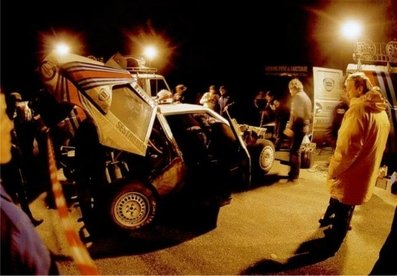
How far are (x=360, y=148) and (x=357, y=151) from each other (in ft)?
0.16

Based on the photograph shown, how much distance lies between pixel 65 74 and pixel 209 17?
19.9 meters

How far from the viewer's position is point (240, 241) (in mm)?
5164

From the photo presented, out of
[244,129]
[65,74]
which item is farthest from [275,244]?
[244,129]

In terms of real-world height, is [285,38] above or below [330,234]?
above

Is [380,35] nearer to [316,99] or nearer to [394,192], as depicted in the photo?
[316,99]

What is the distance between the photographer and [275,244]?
5.10 meters

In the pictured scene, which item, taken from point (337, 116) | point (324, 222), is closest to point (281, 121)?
point (337, 116)

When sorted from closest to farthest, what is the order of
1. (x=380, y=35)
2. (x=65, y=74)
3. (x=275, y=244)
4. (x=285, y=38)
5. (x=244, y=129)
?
(x=65, y=74) < (x=275, y=244) < (x=244, y=129) < (x=380, y=35) < (x=285, y=38)

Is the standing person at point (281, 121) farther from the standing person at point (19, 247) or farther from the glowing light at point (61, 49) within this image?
the standing person at point (19, 247)

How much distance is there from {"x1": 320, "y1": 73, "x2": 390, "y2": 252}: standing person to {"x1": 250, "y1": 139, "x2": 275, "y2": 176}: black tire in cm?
353

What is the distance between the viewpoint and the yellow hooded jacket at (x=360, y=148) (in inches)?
175

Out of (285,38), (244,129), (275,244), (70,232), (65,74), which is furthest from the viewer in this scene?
(285,38)

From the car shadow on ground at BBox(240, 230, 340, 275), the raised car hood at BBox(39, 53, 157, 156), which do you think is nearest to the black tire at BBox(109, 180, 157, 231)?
the raised car hood at BBox(39, 53, 157, 156)

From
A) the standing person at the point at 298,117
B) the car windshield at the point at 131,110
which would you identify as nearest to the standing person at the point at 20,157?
the car windshield at the point at 131,110
